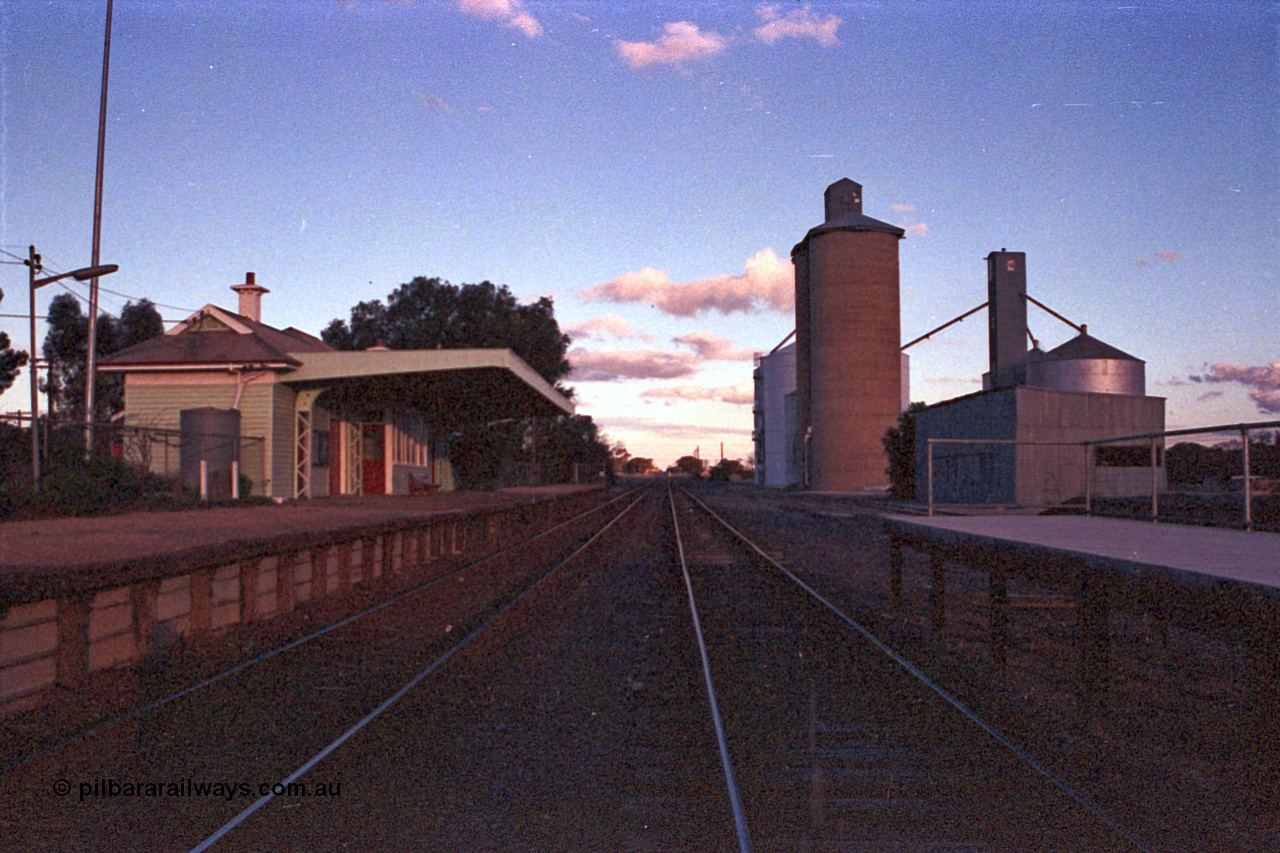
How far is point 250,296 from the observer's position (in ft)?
115

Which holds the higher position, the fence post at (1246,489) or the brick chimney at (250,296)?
the brick chimney at (250,296)

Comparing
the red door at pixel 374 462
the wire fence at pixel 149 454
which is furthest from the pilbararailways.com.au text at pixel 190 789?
the red door at pixel 374 462

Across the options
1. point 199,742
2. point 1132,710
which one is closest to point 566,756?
point 199,742

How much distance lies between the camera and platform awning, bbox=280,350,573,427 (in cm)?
2592

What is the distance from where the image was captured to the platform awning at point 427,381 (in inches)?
1021

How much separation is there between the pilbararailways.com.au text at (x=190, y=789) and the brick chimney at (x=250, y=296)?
32.3 metres

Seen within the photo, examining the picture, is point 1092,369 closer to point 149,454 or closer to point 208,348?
point 208,348

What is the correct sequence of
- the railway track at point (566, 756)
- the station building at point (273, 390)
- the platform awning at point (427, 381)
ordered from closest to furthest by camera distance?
the railway track at point (566, 756) → the station building at point (273, 390) → the platform awning at point (427, 381)

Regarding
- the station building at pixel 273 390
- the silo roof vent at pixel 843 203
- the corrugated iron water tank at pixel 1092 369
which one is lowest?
the station building at pixel 273 390

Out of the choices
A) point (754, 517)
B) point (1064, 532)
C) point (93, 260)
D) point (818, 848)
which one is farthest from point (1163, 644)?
point (754, 517)

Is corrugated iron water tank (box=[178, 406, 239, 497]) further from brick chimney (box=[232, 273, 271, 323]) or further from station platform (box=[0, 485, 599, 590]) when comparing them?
brick chimney (box=[232, 273, 271, 323])

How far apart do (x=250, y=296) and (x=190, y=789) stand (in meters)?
33.0

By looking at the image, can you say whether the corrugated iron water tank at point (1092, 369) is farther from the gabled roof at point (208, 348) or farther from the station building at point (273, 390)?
the gabled roof at point (208, 348)

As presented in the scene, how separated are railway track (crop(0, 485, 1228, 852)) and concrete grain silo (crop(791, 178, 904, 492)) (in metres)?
49.2
